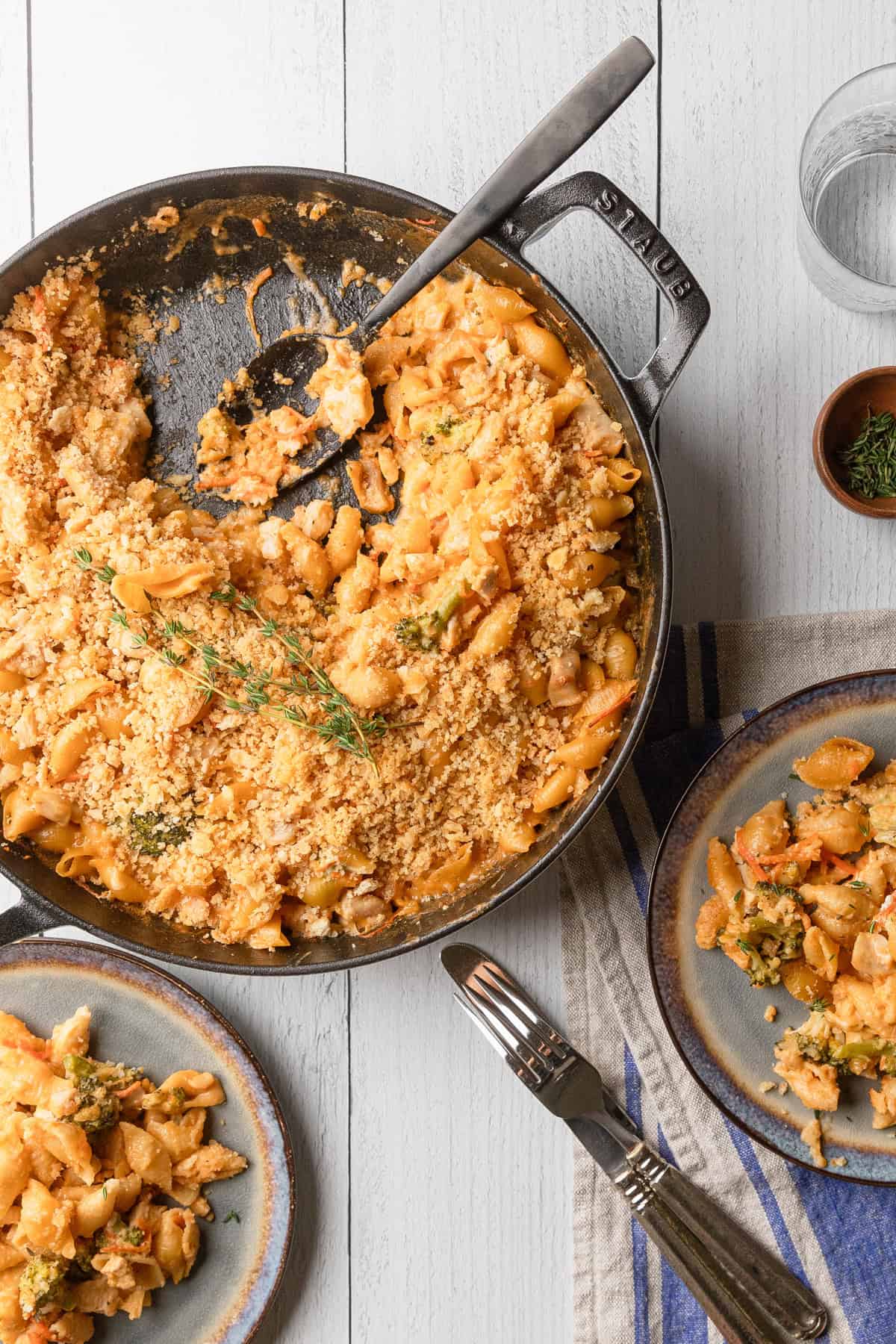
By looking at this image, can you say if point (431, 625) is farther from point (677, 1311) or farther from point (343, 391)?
point (677, 1311)

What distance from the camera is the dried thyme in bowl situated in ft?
7.35

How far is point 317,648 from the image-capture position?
2.07 metres

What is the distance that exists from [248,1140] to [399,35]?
237cm

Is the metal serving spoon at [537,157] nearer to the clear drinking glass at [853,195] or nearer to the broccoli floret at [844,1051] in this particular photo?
the clear drinking glass at [853,195]

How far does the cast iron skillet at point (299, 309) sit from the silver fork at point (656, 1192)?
0.36m

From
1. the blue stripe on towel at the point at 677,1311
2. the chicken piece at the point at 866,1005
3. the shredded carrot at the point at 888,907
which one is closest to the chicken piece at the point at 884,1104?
the chicken piece at the point at 866,1005

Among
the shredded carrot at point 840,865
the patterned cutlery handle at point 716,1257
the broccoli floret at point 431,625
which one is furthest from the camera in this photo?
the patterned cutlery handle at point 716,1257

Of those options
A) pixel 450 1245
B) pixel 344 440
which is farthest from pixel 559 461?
pixel 450 1245

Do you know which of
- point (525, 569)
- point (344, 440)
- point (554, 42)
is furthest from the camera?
point (554, 42)

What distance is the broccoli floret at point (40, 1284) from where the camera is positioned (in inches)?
82.9

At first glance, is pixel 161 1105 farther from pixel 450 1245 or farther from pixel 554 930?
pixel 554 930

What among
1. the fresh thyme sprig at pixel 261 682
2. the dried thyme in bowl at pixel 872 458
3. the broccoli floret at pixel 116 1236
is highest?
the dried thyme in bowl at pixel 872 458

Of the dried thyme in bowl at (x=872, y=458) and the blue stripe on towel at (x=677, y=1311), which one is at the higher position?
the dried thyme in bowl at (x=872, y=458)

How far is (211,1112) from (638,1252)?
95 cm
